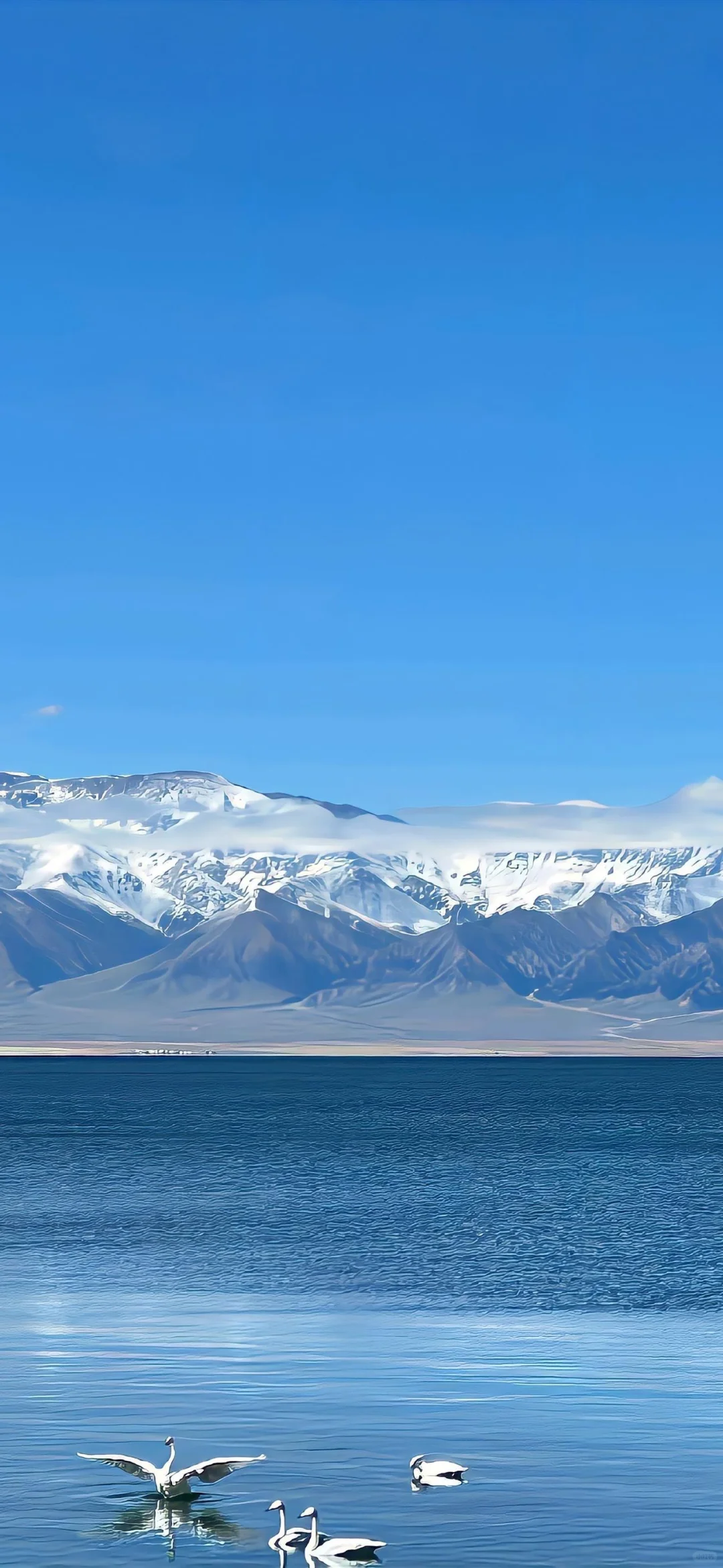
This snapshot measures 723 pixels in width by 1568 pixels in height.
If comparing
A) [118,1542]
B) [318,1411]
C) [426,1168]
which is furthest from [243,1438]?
[426,1168]

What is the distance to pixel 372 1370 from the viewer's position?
40062mm

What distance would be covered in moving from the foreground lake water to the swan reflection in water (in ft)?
0.19

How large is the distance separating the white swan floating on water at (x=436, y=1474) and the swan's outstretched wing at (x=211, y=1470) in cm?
240

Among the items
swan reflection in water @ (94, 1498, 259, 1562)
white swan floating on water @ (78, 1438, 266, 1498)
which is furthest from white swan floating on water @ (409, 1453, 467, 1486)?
swan reflection in water @ (94, 1498, 259, 1562)

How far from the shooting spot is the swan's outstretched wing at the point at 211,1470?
28250 millimetres

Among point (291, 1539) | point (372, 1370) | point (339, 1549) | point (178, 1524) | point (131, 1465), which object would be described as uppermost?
point (372, 1370)

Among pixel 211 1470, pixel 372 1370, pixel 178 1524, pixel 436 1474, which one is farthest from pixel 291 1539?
pixel 372 1370

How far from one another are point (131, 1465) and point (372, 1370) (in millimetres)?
12241

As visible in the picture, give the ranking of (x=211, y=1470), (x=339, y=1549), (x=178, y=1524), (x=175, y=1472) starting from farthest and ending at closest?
(x=175, y=1472)
(x=211, y=1470)
(x=178, y=1524)
(x=339, y=1549)

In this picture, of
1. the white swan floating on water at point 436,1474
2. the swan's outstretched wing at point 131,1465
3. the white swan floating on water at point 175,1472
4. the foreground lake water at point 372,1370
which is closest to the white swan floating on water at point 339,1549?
the foreground lake water at point 372,1370

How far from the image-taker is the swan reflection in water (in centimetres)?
2717

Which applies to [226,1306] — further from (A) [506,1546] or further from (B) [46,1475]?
(A) [506,1546]

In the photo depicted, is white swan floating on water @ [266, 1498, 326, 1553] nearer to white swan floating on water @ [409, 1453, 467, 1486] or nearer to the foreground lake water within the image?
the foreground lake water

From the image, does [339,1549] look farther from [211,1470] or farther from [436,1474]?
[436,1474]
